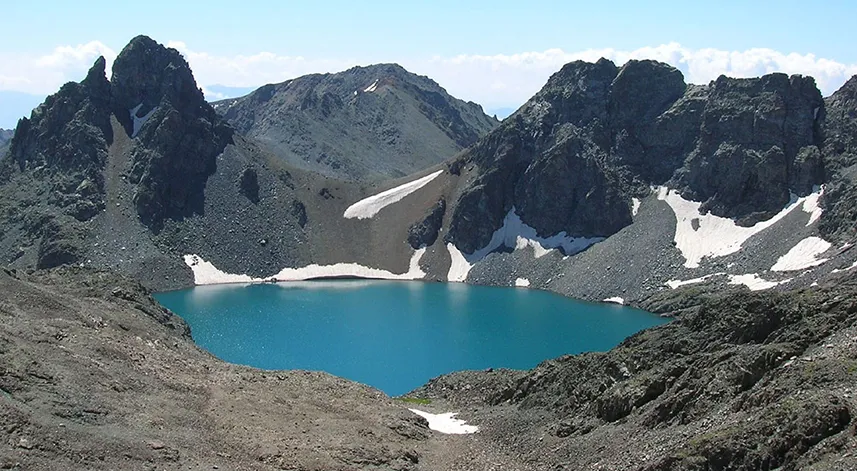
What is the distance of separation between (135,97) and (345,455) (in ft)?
502

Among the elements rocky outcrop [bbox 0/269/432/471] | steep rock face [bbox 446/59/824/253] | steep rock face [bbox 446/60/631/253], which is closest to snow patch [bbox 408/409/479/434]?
rocky outcrop [bbox 0/269/432/471]

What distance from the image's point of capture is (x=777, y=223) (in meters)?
135

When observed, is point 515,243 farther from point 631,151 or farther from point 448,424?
point 448,424

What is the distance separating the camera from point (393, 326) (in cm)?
11381

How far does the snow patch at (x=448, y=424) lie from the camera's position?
52500mm

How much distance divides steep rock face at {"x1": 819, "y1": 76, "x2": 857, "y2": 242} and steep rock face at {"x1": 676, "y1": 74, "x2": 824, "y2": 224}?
7.25ft

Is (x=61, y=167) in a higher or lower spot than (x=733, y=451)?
higher

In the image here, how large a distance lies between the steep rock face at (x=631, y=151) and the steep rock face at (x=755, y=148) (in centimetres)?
18

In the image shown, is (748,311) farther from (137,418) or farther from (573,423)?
(137,418)

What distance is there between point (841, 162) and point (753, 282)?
3204cm

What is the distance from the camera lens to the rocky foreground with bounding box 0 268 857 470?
32.5 metres

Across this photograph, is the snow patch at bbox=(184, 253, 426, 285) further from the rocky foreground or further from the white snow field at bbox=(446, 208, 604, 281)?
the rocky foreground

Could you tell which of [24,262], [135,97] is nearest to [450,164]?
[135,97]

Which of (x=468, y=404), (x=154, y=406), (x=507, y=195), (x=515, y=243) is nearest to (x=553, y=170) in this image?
(x=507, y=195)
